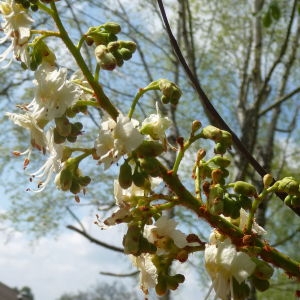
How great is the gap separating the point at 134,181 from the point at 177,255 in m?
0.13

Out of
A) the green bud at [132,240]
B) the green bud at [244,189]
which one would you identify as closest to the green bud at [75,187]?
the green bud at [132,240]

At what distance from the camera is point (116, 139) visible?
0.70m

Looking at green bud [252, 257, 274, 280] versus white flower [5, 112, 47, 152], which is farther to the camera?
white flower [5, 112, 47, 152]

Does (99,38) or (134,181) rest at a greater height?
(99,38)

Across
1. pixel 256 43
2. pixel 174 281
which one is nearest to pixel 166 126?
pixel 174 281

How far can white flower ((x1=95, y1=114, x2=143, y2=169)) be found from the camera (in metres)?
0.70

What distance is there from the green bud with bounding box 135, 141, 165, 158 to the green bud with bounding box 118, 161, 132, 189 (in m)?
0.03

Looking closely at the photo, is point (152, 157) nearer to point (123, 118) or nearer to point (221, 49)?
point (123, 118)

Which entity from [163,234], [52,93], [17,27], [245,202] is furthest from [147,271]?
[17,27]

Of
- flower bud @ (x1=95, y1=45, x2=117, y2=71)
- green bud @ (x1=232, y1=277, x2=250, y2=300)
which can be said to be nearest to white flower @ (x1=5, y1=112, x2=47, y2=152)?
flower bud @ (x1=95, y1=45, x2=117, y2=71)

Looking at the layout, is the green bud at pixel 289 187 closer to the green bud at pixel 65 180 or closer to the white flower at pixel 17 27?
the green bud at pixel 65 180

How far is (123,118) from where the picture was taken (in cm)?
71

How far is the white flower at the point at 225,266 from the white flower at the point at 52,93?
28 cm

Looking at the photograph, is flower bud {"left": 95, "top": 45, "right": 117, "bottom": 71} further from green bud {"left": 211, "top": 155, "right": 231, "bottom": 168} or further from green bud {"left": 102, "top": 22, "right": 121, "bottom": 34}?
green bud {"left": 211, "top": 155, "right": 231, "bottom": 168}
